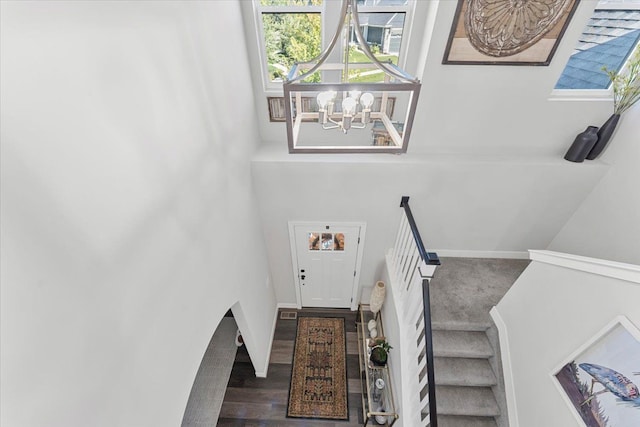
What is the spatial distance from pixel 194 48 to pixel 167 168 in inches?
34.1

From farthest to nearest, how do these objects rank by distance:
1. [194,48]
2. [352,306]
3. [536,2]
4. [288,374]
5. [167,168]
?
[352,306] → [288,374] → [536,2] → [194,48] → [167,168]

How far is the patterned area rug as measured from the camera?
3.53 m

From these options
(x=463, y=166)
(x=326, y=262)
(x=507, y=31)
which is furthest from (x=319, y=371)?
(x=507, y=31)

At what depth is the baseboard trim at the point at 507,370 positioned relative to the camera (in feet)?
7.97

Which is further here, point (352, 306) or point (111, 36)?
point (352, 306)

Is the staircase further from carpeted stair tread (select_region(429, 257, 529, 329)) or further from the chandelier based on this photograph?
the chandelier

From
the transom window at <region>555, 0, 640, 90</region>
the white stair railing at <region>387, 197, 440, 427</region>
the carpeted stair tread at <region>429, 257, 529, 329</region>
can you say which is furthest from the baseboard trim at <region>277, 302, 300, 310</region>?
the transom window at <region>555, 0, 640, 90</region>

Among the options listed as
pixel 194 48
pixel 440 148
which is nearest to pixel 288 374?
pixel 440 148

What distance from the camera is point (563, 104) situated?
2838mm

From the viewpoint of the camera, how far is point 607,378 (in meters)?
1.63

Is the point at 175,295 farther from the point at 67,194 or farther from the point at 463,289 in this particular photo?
the point at 463,289

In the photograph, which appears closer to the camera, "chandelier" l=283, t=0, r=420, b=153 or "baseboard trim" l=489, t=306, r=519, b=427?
"chandelier" l=283, t=0, r=420, b=153

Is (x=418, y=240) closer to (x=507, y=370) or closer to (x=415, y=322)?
(x=415, y=322)

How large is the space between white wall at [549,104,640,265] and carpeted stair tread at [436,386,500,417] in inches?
76.4
